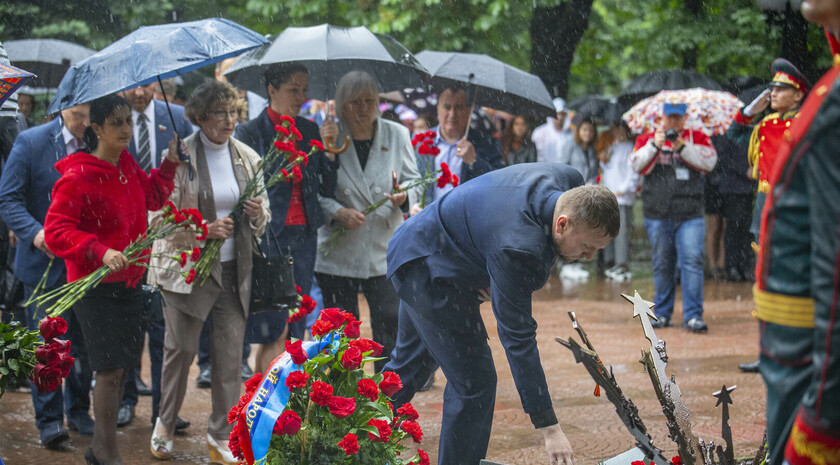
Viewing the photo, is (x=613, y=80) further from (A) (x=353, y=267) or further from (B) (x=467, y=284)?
(B) (x=467, y=284)

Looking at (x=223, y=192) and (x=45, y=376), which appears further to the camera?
(x=223, y=192)

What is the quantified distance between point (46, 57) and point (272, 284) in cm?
603

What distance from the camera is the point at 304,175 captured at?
6.23m

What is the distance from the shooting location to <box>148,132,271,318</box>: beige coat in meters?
5.39

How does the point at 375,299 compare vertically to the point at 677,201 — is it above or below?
below

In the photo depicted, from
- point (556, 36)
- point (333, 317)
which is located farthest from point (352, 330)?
point (556, 36)

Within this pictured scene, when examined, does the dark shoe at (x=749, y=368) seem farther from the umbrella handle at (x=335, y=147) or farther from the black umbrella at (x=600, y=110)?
the black umbrella at (x=600, y=110)

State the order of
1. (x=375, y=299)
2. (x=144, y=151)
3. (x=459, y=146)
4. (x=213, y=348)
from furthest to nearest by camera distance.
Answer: (x=459, y=146), (x=144, y=151), (x=375, y=299), (x=213, y=348)

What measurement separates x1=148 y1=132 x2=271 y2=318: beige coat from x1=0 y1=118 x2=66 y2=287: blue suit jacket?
0.73 metres

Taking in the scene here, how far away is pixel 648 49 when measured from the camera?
18.3m

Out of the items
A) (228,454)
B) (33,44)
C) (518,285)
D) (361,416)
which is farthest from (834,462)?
(33,44)

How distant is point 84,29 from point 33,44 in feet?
18.5

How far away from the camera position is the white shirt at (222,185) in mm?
5559

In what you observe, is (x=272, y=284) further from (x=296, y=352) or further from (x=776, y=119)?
(x=776, y=119)
